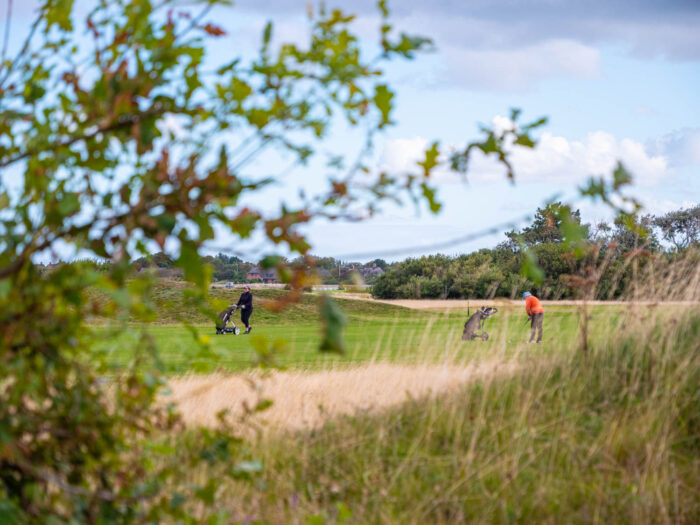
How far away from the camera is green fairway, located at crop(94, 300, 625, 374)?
8.69 feet

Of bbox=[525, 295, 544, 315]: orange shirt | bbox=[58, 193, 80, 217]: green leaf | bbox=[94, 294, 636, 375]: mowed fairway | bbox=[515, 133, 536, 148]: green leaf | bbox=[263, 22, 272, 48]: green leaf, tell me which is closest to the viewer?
bbox=[58, 193, 80, 217]: green leaf

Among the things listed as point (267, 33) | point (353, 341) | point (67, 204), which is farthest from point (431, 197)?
point (353, 341)

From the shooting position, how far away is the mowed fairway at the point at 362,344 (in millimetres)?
2633

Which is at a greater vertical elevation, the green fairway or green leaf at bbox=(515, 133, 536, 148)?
green leaf at bbox=(515, 133, 536, 148)

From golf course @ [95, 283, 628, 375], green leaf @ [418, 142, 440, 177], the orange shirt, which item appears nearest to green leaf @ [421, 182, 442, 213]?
green leaf @ [418, 142, 440, 177]

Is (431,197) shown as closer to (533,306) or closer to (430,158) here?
(430,158)

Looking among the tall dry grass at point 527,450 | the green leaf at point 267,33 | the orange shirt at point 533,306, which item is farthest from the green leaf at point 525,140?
the orange shirt at point 533,306

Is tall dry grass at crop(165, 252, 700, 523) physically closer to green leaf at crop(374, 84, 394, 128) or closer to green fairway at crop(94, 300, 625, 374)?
green fairway at crop(94, 300, 625, 374)

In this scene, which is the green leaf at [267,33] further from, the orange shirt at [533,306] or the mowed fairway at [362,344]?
the orange shirt at [533,306]

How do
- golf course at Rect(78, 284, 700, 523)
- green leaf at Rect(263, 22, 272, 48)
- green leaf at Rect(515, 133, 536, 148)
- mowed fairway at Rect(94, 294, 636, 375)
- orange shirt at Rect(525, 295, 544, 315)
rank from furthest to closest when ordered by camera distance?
orange shirt at Rect(525, 295, 544, 315) → golf course at Rect(78, 284, 700, 523) → mowed fairway at Rect(94, 294, 636, 375) → green leaf at Rect(515, 133, 536, 148) → green leaf at Rect(263, 22, 272, 48)

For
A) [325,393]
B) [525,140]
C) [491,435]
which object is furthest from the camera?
[325,393]

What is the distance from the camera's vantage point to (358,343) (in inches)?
598

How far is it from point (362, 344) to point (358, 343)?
0.63 metres

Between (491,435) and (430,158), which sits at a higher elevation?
(430,158)
